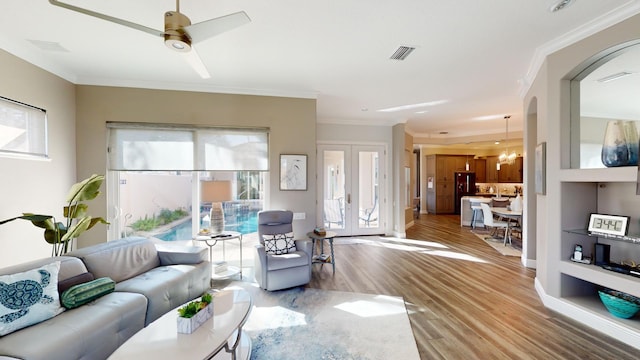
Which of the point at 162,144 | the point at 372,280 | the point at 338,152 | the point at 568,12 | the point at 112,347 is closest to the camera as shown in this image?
the point at 112,347

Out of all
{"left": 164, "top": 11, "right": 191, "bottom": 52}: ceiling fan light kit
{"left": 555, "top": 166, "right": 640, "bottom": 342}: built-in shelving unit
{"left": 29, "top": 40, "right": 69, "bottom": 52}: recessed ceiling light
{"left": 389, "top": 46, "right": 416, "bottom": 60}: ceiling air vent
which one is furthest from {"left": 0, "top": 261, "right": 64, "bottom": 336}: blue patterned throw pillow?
{"left": 555, "top": 166, "right": 640, "bottom": 342}: built-in shelving unit

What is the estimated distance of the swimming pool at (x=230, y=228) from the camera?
4.52 m

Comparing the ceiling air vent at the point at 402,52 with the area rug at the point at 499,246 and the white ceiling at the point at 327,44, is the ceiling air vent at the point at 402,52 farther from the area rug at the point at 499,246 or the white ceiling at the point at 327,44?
the area rug at the point at 499,246

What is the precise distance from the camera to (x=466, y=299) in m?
3.33

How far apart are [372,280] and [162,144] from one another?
3.80 metres

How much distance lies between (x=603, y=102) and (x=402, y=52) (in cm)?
217

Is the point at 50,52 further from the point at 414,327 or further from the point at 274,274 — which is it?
the point at 414,327

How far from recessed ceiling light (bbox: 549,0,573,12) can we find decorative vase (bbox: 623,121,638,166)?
4.30ft

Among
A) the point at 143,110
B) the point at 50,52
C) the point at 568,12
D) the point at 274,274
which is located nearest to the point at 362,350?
the point at 274,274

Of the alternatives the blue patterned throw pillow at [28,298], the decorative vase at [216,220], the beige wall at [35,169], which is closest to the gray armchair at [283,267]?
the decorative vase at [216,220]

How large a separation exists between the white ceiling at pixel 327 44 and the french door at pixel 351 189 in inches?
82.0

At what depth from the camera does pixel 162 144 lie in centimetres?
426

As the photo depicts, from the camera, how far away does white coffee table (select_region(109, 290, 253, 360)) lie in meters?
1.60

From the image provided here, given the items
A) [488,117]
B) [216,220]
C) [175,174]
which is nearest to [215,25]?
[216,220]
